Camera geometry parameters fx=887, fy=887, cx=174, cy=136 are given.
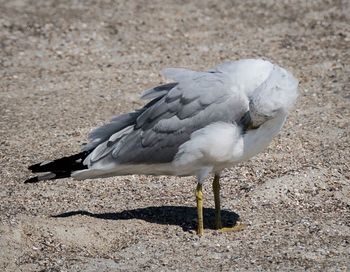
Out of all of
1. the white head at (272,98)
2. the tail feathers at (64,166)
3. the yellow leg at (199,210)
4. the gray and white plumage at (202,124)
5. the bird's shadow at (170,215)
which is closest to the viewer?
the white head at (272,98)

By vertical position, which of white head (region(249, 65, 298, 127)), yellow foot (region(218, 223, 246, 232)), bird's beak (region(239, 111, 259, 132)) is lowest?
yellow foot (region(218, 223, 246, 232))

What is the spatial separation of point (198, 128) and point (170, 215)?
0.92 metres

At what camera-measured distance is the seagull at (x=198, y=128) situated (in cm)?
618

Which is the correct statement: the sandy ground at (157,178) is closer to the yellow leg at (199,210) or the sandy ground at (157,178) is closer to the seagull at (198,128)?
the yellow leg at (199,210)

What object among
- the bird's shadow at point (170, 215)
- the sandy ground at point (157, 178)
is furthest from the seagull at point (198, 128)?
the sandy ground at point (157, 178)

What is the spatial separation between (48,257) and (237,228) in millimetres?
1417


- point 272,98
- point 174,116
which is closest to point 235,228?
point 174,116

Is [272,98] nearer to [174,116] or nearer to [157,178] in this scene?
[174,116]

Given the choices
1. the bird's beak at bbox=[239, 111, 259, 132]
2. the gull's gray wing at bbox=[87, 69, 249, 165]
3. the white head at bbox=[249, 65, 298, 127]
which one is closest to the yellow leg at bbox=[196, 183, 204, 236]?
the gull's gray wing at bbox=[87, 69, 249, 165]

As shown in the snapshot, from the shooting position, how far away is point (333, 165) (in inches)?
301

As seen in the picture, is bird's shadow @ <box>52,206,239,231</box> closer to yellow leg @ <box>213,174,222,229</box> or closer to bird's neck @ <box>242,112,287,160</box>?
yellow leg @ <box>213,174,222,229</box>

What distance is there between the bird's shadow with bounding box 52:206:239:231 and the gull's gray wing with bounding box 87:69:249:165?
1.65ft

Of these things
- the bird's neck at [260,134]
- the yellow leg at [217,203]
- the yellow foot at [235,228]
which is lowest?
the yellow foot at [235,228]

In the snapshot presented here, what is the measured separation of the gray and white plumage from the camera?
6.16 m
